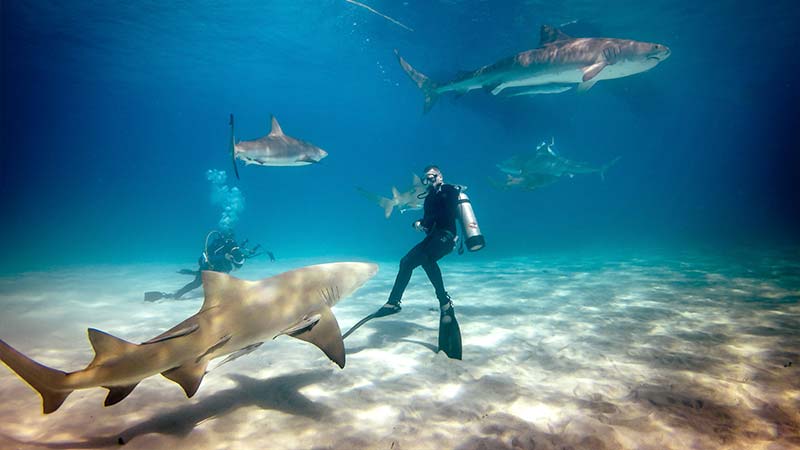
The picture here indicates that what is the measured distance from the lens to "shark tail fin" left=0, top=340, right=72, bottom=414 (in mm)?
2373

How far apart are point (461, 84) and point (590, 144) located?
84849mm

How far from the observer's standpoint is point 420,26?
23.0m

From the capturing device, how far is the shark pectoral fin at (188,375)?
2655 millimetres

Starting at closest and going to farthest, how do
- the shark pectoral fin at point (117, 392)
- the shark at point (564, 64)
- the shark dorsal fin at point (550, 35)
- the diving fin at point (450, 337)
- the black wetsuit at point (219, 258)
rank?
the shark pectoral fin at point (117, 392) → the diving fin at point (450, 337) → the shark at point (564, 64) → the shark dorsal fin at point (550, 35) → the black wetsuit at point (219, 258)

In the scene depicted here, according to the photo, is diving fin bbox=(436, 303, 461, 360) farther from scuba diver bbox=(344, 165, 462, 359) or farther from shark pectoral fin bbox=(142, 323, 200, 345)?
shark pectoral fin bbox=(142, 323, 200, 345)

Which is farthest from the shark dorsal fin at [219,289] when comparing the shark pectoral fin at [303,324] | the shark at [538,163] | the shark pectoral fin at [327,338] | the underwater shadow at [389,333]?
the shark at [538,163]

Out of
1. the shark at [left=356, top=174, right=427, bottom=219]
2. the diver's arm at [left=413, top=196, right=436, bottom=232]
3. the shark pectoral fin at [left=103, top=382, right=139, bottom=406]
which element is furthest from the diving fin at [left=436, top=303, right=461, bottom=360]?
the shark at [left=356, top=174, right=427, bottom=219]

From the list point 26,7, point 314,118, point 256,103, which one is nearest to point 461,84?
point 26,7

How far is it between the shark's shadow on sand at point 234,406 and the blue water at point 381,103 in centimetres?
414

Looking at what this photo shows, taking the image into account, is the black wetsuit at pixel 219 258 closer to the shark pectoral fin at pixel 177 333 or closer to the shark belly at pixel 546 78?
the shark pectoral fin at pixel 177 333

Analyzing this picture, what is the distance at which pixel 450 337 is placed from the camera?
5.04 metres

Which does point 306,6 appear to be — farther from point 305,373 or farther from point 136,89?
point 136,89

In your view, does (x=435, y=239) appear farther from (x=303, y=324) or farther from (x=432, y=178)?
(x=303, y=324)

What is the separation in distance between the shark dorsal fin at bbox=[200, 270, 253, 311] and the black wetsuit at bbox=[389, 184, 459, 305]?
269 centimetres
